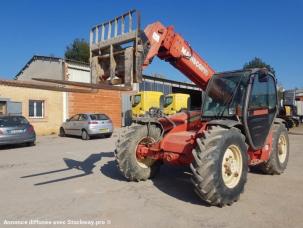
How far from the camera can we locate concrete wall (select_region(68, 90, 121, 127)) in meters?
22.1

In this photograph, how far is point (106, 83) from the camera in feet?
20.0

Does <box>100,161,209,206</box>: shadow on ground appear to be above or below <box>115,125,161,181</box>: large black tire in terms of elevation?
below

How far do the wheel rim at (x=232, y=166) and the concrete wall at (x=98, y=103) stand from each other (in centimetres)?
1735

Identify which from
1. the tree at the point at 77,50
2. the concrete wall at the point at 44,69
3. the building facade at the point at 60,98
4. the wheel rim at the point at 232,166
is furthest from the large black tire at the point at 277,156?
the tree at the point at 77,50

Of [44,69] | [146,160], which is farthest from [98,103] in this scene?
[146,160]

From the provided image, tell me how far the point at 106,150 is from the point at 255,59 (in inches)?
2392

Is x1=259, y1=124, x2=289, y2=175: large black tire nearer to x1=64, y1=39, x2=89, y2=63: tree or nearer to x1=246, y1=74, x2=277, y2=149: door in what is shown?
x1=246, y1=74, x2=277, y2=149: door

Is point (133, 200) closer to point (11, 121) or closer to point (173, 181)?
point (173, 181)

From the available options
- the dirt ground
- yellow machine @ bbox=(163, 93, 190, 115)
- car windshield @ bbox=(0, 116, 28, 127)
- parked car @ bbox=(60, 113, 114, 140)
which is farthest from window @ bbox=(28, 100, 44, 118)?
the dirt ground

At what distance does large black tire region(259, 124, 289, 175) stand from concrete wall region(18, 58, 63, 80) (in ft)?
62.1

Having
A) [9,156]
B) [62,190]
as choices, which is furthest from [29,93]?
[62,190]

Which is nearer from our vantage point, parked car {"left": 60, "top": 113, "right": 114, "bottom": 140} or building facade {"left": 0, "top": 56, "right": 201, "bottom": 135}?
parked car {"left": 60, "top": 113, "right": 114, "bottom": 140}

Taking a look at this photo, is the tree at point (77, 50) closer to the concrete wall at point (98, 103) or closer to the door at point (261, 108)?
the concrete wall at point (98, 103)

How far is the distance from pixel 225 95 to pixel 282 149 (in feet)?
8.32
